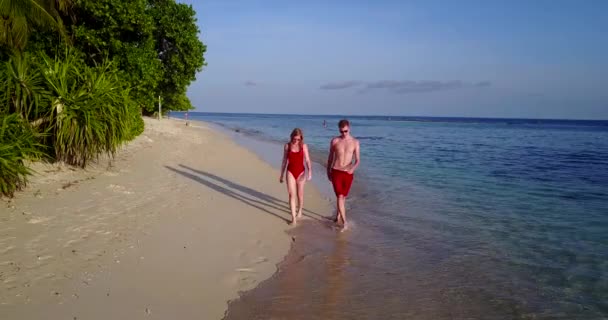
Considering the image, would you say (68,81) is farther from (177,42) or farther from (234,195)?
(177,42)

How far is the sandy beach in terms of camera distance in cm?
364

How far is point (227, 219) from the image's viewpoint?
6773 mm

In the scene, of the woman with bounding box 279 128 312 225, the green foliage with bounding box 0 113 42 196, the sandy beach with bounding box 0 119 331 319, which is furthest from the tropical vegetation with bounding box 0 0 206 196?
the woman with bounding box 279 128 312 225

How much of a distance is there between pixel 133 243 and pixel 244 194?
12.9 feet

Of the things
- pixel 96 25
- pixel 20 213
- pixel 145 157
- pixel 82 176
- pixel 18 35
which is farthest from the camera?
pixel 96 25

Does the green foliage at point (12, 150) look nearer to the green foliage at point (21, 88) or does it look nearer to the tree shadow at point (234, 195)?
the green foliage at point (21, 88)

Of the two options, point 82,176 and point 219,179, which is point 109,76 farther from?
point 219,179

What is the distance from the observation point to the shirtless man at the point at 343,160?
6523 mm

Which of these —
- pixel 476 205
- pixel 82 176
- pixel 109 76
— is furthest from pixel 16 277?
pixel 476 205

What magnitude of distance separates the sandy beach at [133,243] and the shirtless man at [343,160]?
42.1 inches

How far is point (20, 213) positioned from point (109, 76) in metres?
4.13

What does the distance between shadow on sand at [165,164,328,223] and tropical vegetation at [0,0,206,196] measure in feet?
6.70

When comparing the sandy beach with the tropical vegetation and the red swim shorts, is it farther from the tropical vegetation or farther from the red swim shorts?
the red swim shorts

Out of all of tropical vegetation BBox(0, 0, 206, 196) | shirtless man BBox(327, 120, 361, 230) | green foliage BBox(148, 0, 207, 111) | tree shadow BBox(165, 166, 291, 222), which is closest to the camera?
shirtless man BBox(327, 120, 361, 230)
